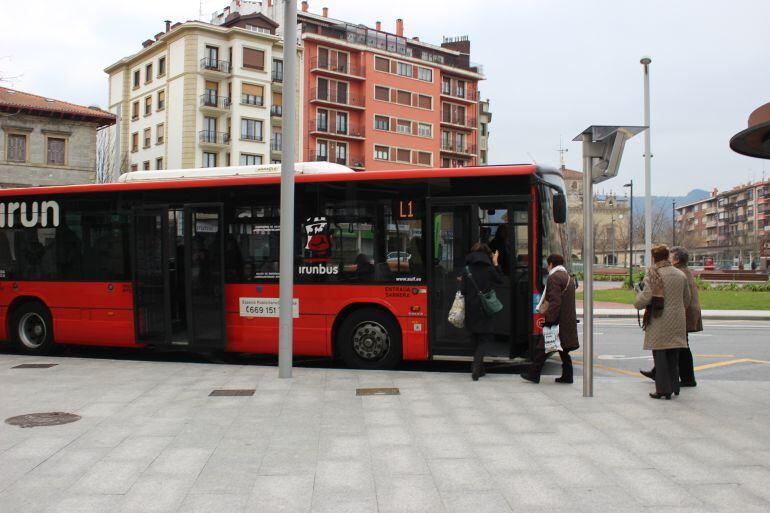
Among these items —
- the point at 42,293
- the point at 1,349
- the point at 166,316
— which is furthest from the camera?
the point at 1,349

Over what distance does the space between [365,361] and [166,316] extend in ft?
10.6

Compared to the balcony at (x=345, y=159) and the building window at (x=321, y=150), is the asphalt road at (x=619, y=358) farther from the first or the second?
the building window at (x=321, y=150)

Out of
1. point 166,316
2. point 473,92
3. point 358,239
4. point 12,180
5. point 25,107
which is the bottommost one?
point 166,316

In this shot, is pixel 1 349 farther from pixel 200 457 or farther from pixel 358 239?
pixel 200 457

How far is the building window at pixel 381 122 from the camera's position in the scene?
226 feet

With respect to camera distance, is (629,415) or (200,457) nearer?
(200,457)

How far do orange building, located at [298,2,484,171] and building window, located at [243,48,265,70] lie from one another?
6467mm

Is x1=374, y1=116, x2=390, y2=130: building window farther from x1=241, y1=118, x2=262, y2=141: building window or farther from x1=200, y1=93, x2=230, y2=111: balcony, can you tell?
x1=200, y1=93, x2=230, y2=111: balcony

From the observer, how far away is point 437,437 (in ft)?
20.7

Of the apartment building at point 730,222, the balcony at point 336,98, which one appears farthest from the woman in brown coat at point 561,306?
the apartment building at point 730,222

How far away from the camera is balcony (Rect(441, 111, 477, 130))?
2985 inches

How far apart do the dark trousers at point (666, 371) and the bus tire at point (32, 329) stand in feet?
31.3

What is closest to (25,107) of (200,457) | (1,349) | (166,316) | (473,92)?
(1,349)

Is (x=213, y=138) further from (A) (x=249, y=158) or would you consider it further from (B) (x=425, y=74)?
(B) (x=425, y=74)
